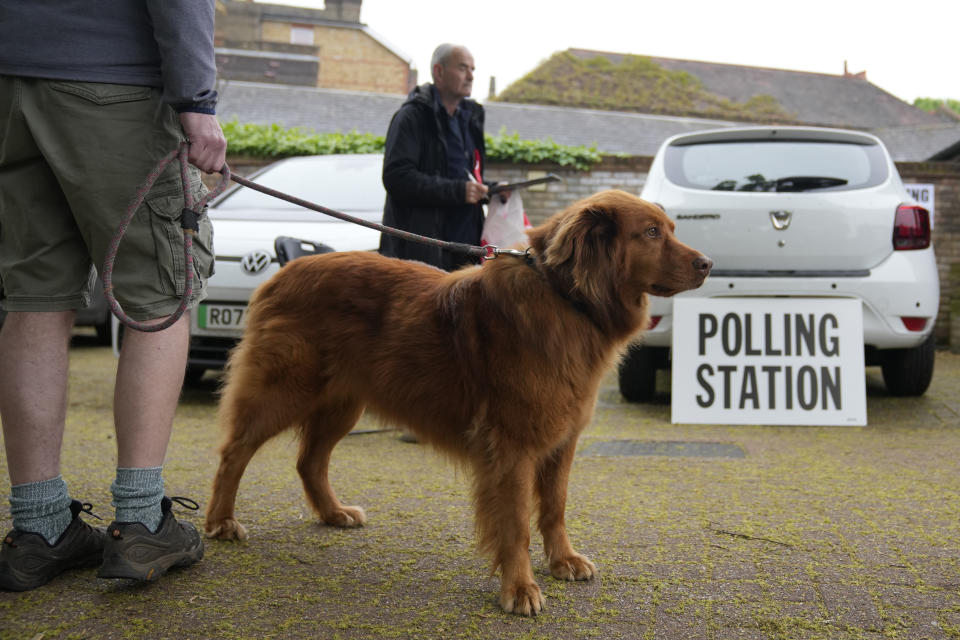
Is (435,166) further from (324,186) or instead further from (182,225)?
(182,225)

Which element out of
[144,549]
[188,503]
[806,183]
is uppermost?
[806,183]

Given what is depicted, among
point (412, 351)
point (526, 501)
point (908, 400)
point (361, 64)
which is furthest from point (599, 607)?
point (361, 64)

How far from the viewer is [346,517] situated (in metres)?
3.16

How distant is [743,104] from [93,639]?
130ft

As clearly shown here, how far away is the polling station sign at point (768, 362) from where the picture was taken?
5.23m

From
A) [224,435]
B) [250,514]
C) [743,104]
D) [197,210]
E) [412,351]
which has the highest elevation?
[743,104]

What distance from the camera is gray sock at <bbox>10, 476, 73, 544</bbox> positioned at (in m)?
2.43

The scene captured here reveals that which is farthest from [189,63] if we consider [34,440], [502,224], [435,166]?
[502,224]

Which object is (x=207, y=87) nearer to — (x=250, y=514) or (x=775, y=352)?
(x=250, y=514)

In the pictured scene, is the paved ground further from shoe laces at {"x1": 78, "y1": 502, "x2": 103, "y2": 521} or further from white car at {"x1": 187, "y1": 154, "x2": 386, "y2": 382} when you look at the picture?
white car at {"x1": 187, "y1": 154, "x2": 386, "y2": 382}

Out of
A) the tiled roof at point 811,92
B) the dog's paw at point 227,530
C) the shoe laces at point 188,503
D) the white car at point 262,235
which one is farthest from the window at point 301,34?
the dog's paw at point 227,530

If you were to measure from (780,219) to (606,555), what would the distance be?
3197 mm

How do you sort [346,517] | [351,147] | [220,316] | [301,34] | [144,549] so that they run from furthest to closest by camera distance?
[301,34] < [351,147] < [220,316] < [346,517] < [144,549]

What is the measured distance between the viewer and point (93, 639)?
206 centimetres
